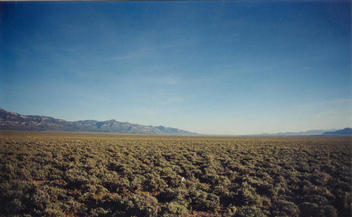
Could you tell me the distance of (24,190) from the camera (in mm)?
6215

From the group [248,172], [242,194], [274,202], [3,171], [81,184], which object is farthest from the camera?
[248,172]

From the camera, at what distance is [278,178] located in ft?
28.7

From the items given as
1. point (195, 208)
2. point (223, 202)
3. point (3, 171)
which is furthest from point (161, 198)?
point (3, 171)

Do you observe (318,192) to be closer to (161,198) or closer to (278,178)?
(278,178)

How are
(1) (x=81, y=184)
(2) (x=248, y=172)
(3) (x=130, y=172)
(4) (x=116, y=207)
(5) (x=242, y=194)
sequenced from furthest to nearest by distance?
(2) (x=248, y=172), (3) (x=130, y=172), (1) (x=81, y=184), (5) (x=242, y=194), (4) (x=116, y=207)

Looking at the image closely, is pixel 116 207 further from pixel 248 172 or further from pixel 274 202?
pixel 248 172

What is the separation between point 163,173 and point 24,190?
6.35 m

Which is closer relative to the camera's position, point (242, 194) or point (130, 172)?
point (242, 194)

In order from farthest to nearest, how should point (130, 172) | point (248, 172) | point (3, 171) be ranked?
point (248, 172), point (130, 172), point (3, 171)

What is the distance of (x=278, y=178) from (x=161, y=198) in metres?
6.73

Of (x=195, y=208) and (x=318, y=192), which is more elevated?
(x=318, y=192)

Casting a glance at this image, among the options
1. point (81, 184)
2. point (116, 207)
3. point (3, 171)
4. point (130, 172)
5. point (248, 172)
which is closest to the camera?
point (116, 207)

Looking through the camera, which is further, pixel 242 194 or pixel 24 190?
pixel 242 194

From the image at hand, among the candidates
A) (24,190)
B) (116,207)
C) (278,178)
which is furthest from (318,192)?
(24,190)
